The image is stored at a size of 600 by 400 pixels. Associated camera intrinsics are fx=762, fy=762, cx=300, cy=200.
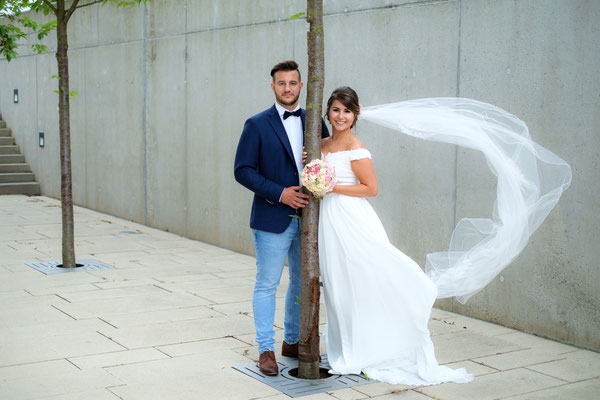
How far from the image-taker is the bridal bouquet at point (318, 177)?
14.9ft

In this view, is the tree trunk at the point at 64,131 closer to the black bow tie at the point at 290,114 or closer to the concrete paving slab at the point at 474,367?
the black bow tie at the point at 290,114

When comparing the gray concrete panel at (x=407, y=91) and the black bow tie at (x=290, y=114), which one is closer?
the black bow tie at (x=290, y=114)

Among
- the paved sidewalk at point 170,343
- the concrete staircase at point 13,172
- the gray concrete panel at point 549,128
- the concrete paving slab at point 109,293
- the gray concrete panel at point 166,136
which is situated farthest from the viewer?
the concrete staircase at point 13,172

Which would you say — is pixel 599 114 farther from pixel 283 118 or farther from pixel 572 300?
pixel 283 118

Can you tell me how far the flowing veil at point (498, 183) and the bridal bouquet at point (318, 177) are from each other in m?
0.64

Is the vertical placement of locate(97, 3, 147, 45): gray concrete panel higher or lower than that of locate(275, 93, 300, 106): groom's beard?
higher

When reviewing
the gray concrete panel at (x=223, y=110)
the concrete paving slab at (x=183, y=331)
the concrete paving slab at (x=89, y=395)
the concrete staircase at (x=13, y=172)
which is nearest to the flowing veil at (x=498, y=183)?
the concrete paving slab at (x=183, y=331)

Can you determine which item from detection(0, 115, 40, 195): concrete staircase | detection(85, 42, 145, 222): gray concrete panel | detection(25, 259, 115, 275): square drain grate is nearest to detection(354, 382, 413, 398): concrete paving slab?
detection(25, 259, 115, 275): square drain grate

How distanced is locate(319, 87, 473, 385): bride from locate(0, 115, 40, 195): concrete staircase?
38.4ft

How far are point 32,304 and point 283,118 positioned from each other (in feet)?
10.3

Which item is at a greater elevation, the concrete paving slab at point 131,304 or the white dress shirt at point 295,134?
the white dress shirt at point 295,134

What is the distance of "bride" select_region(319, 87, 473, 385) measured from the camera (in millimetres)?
4766

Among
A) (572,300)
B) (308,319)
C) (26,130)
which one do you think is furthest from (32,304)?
(26,130)

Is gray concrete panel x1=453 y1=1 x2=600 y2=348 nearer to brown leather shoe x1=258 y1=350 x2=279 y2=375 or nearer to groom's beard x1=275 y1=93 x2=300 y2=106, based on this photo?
groom's beard x1=275 y1=93 x2=300 y2=106
